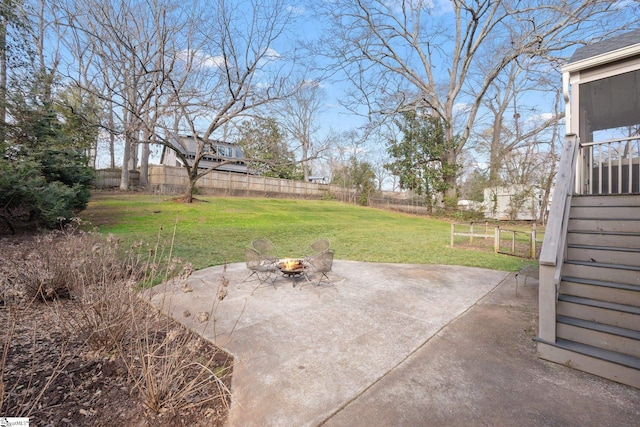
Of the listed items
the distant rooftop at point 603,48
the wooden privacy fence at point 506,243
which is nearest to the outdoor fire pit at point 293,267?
the wooden privacy fence at point 506,243

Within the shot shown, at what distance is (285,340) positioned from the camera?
3.03m

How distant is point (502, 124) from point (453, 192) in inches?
363

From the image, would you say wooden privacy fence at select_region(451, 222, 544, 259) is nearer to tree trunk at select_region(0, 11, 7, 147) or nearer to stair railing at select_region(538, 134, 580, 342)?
stair railing at select_region(538, 134, 580, 342)

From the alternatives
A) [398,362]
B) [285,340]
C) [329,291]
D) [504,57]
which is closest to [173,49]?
[329,291]

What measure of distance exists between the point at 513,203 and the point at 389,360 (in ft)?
68.2

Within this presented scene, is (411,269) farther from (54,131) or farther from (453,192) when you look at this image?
(453,192)

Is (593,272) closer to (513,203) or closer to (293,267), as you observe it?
(293,267)

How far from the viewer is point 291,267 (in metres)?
5.07

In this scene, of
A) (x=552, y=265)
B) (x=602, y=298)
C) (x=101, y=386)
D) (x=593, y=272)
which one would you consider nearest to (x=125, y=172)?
(x=101, y=386)

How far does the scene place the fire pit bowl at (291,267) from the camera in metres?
4.96

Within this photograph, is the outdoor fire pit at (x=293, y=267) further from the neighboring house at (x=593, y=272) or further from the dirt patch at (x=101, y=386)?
the neighboring house at (x=593, y=272)

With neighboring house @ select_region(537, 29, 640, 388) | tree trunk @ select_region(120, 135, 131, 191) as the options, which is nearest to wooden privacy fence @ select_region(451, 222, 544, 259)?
neighboring house @ select_region(537, 29, 640, 388)

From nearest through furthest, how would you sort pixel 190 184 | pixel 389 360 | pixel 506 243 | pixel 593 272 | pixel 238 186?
1. pixel 389 360
2. pixel 593 272
3. pixel 506 243
4. pixel 190 184
5. pixel 238 186

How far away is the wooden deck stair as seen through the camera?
99.2 inches
